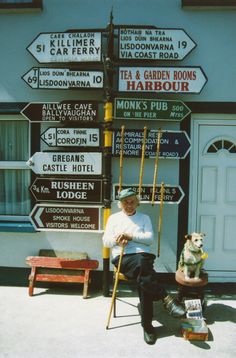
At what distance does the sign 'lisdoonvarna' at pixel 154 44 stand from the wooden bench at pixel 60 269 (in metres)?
2.96

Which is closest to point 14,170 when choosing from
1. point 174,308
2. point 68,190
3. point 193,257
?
point 68,190

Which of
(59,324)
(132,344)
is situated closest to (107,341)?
(132,344)

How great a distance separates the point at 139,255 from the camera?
4.10m

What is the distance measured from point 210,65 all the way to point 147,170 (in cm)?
175

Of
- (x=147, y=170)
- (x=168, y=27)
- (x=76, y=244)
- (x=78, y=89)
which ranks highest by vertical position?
(x=168, y=27)

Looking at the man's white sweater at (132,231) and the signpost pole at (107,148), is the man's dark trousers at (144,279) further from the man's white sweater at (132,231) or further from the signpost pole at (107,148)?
the signpost pole at (107,148)

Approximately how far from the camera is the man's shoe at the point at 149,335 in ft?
12.1

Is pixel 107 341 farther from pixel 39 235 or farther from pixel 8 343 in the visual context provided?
pixel 39 235

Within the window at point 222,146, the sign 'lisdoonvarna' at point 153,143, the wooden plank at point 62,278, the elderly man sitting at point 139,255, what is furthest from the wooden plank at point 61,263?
the window at point 222,146

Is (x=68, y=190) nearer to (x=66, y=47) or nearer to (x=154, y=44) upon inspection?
(x=66, y=47)

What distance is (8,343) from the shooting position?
3.67 metres

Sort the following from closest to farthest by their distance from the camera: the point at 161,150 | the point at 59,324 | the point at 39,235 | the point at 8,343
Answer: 1. the point at 8,343
2. the point at 59,324
3. the point at 161,150
4. the point at 39,235

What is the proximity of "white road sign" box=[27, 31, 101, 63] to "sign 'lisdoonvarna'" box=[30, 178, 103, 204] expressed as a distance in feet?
5.68

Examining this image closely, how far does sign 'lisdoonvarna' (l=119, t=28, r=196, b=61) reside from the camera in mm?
4988
